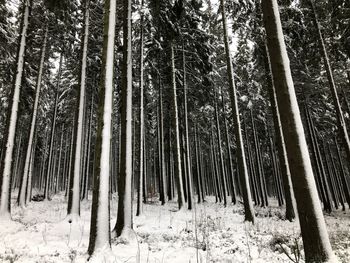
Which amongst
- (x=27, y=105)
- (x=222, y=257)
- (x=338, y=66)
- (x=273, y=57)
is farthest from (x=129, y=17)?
(x=338, y=66)

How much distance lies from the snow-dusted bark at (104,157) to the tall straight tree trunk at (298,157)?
3728 millimetres

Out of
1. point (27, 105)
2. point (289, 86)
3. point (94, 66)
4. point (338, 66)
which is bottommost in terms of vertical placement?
point (289, 86)

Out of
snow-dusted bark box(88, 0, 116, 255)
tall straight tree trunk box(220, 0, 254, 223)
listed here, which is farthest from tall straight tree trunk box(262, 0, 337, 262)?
tall straight tree trunk box(220, 0, 254, 223)

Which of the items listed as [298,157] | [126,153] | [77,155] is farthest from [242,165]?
[77,155]

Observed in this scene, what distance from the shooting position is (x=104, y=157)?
219 inches

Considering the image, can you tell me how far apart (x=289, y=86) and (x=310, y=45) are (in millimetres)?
14220

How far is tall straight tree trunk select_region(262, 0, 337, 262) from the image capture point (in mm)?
3383

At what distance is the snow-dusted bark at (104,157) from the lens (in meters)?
5.04

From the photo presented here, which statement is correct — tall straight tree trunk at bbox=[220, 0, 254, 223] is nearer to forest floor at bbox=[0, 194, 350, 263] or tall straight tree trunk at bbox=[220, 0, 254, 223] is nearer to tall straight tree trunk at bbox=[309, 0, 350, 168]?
forest floor at bbox=[0, 194, 350, 263]

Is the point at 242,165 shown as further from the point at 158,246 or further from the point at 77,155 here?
the point at 77,155

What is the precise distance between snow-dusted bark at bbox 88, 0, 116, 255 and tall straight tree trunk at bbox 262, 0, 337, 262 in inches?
147

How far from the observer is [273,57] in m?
4.30

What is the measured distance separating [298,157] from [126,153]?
17.1 ft

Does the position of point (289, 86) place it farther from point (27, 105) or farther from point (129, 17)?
point (27, 105)
